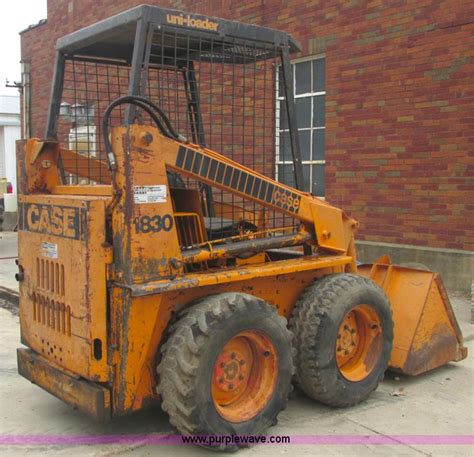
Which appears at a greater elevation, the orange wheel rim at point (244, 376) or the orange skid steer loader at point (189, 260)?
the orange skid steer loader at point (189, 260)

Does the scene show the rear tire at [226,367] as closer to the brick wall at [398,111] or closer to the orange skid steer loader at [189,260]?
the orange skid steer loader at [189,260]

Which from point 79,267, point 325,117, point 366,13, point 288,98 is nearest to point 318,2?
point 366,13

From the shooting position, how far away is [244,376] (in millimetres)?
3832

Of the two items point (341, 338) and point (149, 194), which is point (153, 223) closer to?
point (149, 194)

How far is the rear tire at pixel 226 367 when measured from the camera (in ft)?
11.1

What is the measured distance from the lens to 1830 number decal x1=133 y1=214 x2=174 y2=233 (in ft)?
11.1

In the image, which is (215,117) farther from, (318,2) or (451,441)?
(318,2)

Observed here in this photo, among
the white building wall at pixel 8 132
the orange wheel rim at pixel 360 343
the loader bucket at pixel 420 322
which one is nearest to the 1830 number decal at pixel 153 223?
the orange wheel rim at pixel 360 343

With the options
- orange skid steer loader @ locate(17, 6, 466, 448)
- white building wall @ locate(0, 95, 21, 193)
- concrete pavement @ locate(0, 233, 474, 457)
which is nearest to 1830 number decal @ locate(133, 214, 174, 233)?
orange skid steer loader @ locate(17, 6, 466, 448)

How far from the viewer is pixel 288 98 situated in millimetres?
4652

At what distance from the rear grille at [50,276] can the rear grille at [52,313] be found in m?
0.07

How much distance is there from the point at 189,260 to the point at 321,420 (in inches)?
59.2

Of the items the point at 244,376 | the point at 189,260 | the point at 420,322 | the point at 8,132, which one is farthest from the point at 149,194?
the point at 8,132

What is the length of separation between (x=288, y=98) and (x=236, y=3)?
621 centimetres
